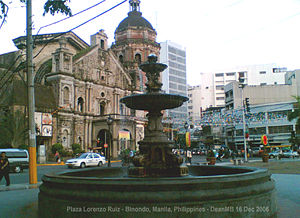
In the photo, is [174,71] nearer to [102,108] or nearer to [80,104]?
[102,108]

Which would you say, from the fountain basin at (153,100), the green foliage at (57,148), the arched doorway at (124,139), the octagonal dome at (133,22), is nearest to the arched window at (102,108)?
the arched doorway at (124,139)

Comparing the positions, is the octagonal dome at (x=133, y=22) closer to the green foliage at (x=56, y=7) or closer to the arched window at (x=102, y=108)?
the arched window at (x=102, y=108)

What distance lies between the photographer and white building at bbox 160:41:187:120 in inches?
3743

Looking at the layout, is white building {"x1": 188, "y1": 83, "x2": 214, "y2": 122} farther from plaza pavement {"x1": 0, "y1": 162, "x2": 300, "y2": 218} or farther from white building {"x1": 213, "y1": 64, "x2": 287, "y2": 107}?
plaza pavement {"x1": 0, "y1": 162, "x2": 300, "y2": 218}

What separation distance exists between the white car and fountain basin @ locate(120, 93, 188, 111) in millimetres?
18439

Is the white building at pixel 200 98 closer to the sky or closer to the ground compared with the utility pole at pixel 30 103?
closer to the sky

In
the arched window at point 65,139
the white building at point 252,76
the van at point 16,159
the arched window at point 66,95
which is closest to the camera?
the van at point 16,159

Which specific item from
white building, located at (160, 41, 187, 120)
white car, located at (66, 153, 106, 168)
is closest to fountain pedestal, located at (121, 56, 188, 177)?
white car, located at (66, 153, 106, 168)

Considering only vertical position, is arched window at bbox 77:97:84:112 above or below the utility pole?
above

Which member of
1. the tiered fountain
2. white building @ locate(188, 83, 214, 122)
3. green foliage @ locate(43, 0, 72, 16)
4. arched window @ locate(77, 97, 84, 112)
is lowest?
the tiered fountain

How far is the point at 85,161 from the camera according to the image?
26891 millimetres

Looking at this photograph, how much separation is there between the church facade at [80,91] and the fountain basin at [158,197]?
32171mm

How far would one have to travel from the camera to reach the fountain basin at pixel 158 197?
17.0ft

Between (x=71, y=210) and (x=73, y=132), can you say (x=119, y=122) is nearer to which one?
(x=73, y=132)
